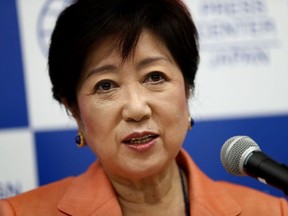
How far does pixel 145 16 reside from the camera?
1349 mm

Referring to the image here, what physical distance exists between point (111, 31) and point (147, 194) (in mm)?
508

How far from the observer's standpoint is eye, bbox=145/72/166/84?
133 cm

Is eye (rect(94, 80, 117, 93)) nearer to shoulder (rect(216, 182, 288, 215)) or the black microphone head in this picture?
the black microphone head

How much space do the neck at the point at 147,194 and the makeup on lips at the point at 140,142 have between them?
0.19 metres

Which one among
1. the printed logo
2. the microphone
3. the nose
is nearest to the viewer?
the microphone

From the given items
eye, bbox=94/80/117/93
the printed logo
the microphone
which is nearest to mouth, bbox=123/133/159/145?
eye, bbox=94/80/117/93

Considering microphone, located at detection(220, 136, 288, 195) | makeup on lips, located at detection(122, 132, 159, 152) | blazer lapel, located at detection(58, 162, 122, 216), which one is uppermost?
microphone, located at detection(220, 136, 288, 195)

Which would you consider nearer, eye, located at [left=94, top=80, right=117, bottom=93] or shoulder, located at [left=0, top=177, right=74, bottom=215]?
eye, located at [left=94, top=80, right=117, bottom=93]

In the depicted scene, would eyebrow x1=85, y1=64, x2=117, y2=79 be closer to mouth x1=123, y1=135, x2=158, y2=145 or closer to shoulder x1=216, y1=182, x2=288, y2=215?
mouth x1=123, y1=135, x2=158, y2=145

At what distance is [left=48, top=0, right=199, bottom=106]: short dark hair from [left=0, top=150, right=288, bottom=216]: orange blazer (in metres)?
0.27

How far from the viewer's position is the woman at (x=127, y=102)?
1310 mm

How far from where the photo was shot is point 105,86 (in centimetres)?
134

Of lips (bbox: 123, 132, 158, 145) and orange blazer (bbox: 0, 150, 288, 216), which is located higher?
lips (bbox: 123, 132, 158, 145)

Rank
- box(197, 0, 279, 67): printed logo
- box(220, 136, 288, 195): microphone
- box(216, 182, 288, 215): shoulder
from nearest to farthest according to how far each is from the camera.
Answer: box(220, 136, 288, 195): microphone → box(216, 182, 288, 215): shoulder → box(197, 0, 279, 67): printed logo
